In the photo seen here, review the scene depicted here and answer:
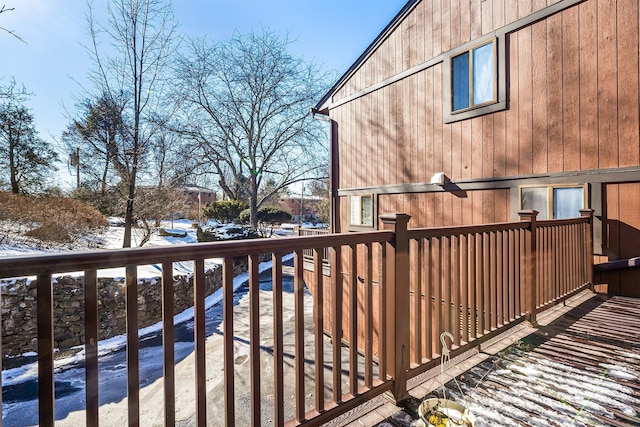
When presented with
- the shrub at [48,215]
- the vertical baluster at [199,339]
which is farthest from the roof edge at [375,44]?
the shrub at [48,215]

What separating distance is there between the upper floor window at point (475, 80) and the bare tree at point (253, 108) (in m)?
13.3

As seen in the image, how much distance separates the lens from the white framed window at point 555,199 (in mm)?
4434

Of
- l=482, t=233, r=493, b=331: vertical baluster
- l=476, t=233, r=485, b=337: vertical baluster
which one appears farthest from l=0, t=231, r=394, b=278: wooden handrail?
l=482, t=233, r=493, b=331: vertical baluster

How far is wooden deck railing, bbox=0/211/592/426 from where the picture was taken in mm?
1026

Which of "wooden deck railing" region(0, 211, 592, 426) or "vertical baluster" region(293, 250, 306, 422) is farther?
"vertical baluster" region(293, 250, 306, 422)

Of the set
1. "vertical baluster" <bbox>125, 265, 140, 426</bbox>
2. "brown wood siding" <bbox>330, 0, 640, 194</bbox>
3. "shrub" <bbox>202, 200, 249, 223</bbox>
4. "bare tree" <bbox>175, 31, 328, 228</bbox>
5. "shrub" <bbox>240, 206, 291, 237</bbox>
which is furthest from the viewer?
"shrub" <bbox>240, 206, 291, 237</bbox>

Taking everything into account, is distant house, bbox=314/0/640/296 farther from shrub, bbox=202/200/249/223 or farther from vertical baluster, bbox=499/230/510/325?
shrub, bbox=202/200/249/223

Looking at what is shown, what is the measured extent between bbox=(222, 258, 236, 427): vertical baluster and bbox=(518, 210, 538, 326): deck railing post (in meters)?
2.76

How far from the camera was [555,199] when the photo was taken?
4.68 m

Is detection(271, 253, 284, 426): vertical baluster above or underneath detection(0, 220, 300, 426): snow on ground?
above

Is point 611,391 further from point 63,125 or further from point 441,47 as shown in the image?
point 63,125

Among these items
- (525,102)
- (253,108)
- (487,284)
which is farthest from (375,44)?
(253,108)

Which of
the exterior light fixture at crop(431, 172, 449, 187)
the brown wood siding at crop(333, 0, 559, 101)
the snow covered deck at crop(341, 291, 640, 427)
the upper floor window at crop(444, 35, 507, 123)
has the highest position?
the brown wood siding at crop(333, 0, 559, 101)

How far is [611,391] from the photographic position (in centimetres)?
188
